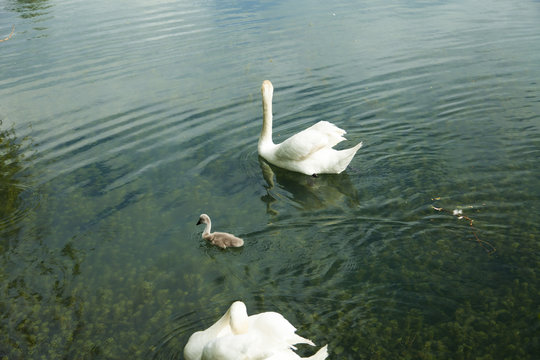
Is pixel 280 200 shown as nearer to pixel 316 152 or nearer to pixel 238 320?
pixel 316 152

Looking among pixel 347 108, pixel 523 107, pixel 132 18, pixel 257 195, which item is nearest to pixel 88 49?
pixel 132 18

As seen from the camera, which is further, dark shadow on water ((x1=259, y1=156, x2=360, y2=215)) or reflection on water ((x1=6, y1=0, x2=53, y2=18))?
reflection on water ((x1=6, y1=0, x2=53, y2=18))

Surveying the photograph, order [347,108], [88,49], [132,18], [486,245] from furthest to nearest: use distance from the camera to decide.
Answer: [132,18] < [88,49] < [347,108] < [486,245]

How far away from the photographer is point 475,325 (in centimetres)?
554

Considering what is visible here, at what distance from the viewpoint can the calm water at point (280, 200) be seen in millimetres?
5910

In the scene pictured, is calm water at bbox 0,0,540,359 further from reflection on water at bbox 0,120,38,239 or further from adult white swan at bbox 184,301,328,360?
adult white swan at bbox 184,301,328,360

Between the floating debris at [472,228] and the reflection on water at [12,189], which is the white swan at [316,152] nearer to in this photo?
the floating debris at [472,228]

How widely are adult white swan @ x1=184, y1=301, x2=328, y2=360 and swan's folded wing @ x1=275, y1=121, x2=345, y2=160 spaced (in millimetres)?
4635

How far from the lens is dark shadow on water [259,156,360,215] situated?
8.47m

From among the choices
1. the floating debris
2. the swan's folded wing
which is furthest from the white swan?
the floating debris

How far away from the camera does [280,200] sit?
28.9 ft

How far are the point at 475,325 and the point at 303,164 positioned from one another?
460cm

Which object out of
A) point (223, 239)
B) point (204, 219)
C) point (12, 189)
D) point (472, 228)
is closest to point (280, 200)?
point (204, 219)

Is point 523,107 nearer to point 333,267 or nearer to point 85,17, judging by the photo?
point 333,267
